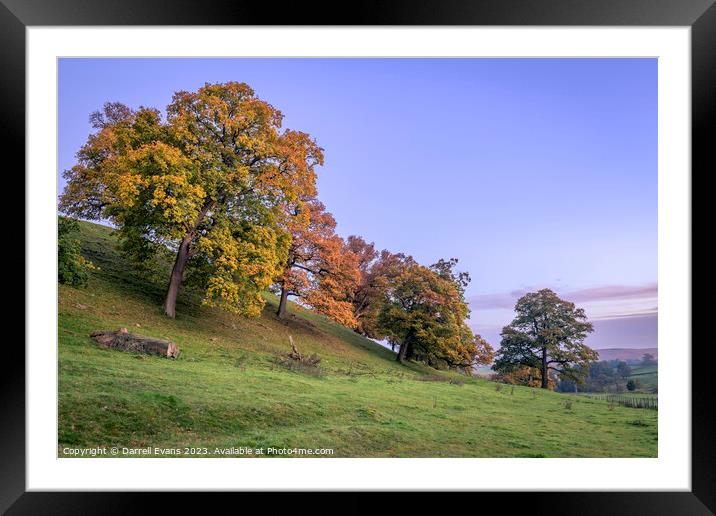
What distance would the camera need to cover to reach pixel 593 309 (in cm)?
876

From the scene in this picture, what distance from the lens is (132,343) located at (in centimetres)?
876

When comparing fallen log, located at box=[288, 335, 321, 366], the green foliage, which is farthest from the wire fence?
the green foliage

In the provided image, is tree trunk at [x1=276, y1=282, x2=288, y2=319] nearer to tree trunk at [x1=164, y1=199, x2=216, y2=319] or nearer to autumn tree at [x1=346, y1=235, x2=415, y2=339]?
autumn tree at [x1=346, y1=235, x2=415, y2=339]

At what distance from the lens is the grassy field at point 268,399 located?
640cm

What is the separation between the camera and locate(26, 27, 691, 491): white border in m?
5.50

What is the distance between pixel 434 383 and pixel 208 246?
5.74m
